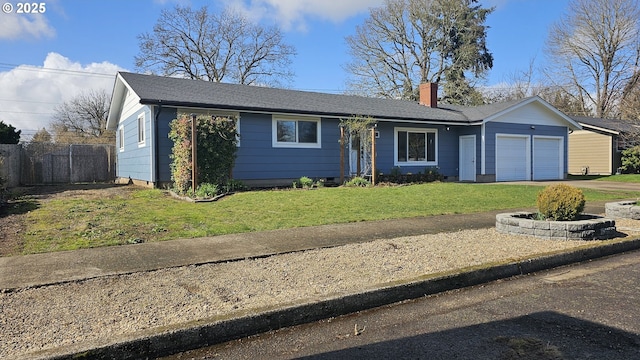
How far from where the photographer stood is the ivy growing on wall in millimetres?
12594

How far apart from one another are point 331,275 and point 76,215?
6.60m

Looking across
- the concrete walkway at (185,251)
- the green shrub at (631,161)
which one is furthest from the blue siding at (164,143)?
the green shrub at (631,161)

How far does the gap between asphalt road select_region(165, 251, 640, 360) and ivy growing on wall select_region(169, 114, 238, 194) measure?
9.38 meters

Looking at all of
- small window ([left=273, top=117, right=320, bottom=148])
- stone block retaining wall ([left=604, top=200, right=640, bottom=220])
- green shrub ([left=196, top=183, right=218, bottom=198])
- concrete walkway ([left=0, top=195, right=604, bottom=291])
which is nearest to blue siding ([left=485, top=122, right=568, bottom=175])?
Answer: small window ([left=273, top=117, right=320, bottom=148])

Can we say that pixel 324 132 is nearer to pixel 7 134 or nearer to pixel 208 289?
pixel 208 289

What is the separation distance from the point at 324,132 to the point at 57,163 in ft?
40.0

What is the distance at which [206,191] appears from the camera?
12.1m

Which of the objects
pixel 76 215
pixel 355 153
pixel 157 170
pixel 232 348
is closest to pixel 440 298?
pixel 232 348

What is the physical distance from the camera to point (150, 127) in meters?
14.6

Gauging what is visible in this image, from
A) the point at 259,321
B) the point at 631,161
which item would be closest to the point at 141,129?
the point at 259,321

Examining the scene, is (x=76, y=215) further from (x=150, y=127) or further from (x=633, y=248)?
(x=633, y=248)

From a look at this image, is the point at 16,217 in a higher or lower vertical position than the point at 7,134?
lower

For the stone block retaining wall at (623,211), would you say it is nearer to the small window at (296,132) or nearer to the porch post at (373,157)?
the porch post at (373,157)

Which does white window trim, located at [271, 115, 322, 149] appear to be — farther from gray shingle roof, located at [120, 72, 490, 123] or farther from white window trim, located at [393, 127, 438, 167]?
white window trim, located at [393, 127, 438, 167]
